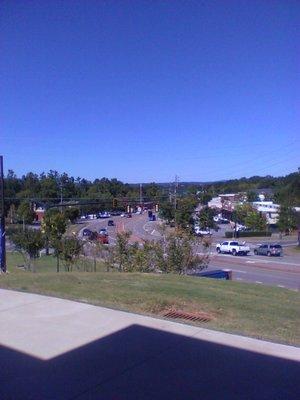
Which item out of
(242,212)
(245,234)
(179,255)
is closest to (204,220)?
(245,234)

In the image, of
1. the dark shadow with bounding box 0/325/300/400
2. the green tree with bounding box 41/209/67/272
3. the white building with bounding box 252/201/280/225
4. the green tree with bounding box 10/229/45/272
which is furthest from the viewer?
the white building with bounding box 252/201/280/225

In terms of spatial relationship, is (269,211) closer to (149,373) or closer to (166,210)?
(166,210)

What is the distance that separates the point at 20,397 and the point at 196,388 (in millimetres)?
1573

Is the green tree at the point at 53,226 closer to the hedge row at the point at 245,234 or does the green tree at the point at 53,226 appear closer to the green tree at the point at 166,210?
the green tree at the point at 166,210

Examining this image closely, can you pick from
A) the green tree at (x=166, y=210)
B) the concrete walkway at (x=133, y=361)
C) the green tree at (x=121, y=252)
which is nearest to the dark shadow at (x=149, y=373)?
the concrete walkway at (x=133, y=361)

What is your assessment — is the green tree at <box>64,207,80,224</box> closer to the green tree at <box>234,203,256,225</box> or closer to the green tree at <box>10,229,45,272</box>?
the green tree at <box>10,229,45,272</box>

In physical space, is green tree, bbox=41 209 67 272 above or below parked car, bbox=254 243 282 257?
above

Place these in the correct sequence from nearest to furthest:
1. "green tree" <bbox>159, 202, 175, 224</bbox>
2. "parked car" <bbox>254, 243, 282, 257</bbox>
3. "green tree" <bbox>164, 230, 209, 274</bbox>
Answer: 1. "green tree" <bbox>164, 230, 209, 274</bbox>
2. "parked car" <bbox>254, 243, 282, 257</bbox>
3. "green tree" <bbox>159, 202, 175, 224</bbox>

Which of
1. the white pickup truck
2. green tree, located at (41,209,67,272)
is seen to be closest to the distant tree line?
the white pickup truck

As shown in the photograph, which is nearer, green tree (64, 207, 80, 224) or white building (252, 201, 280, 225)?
green tree (64, 207, 80, 224)

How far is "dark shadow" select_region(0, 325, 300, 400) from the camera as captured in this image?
4.32 metres

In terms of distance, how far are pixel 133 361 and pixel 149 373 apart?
0.38 meters

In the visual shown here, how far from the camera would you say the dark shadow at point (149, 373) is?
14.2ft

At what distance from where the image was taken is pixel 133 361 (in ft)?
16.9
